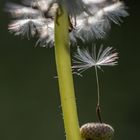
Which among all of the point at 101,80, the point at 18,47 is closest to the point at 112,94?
the point at 101,80

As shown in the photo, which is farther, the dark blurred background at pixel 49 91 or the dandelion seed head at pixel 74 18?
the dark blurred background at pixel 49 91

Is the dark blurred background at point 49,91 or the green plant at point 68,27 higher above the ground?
the dark blurred background at point 49,91

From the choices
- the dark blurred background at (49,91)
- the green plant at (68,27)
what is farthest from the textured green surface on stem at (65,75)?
the dark blurred background at (49,91)

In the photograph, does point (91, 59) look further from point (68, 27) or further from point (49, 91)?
point (49, 91)

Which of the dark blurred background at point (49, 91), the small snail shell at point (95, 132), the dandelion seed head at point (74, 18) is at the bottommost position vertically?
the small snail shell at point (95, 132)

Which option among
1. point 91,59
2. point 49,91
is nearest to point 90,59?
point 91,59

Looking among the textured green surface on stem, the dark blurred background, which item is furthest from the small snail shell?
the dark blurred background

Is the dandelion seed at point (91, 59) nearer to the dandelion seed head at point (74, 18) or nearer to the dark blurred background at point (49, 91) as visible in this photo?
the dandelion seed head at point (74, 18)

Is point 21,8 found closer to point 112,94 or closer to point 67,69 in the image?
point 67,69
